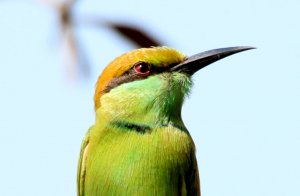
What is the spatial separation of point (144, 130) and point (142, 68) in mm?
394

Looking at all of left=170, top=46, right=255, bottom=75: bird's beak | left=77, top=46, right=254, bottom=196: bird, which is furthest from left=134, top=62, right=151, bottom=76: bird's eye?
left=170, top=46, right=255, bottom=75: bird's beak

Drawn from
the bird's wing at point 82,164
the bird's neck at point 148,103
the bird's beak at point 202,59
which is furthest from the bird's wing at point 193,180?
the bird's wing at point 82,164

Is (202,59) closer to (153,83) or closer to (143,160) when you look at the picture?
(153,83)

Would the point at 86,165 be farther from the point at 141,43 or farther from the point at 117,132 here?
the point at 141,43

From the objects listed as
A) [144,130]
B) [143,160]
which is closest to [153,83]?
[144,130]

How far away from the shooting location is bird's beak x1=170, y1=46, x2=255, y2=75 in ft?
9.45

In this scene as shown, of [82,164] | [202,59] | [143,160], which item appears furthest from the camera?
[82,164]

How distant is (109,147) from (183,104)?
0.53 meters

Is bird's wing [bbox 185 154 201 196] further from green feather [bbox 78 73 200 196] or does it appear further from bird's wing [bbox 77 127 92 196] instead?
bird's wing [bbox 77 127 92 196]

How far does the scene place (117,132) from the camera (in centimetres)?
291

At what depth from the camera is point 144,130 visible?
2.86m

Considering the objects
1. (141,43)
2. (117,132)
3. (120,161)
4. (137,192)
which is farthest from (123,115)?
(141,43)

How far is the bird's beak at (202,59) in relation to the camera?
288cm

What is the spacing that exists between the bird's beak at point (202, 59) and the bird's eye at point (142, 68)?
0.49 ft
